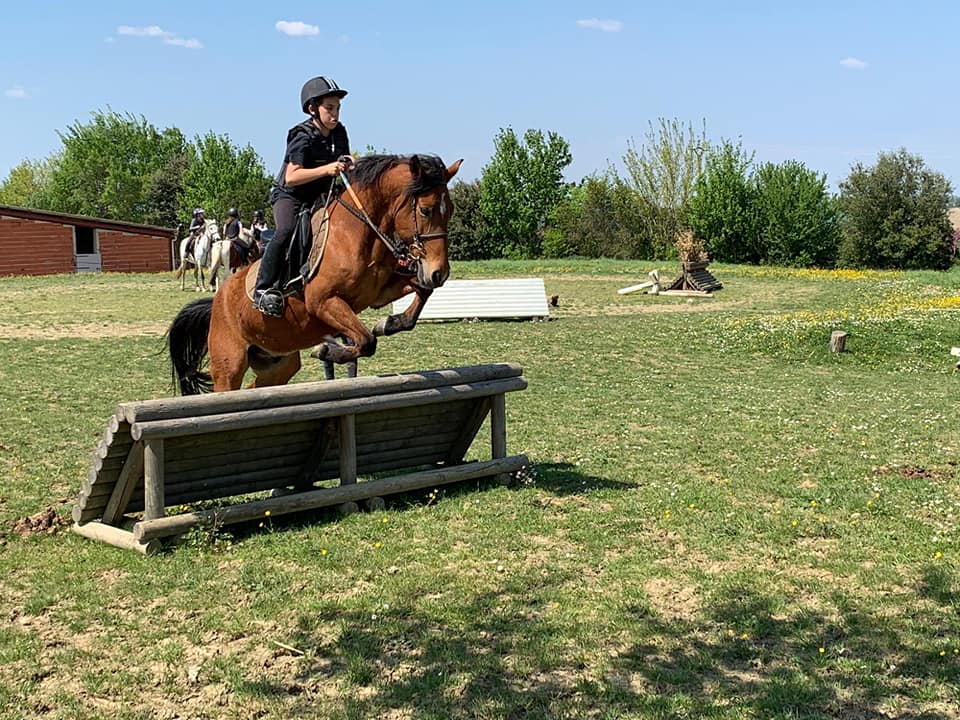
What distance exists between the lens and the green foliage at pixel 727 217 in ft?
214

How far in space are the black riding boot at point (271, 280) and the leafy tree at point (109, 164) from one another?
9887 centimetres

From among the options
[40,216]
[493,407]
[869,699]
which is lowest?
[869,699]

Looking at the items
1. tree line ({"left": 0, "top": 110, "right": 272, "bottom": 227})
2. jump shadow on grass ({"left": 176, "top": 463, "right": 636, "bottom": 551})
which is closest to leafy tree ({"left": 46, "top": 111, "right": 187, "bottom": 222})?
tree line ({"left": 0, "top": 110, "right": 272, "bottom": 227})

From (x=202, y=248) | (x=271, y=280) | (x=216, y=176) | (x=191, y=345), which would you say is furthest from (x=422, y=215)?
(x=216, y=176)

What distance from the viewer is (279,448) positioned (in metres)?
7.36

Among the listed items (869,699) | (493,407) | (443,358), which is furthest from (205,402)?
(443,358)

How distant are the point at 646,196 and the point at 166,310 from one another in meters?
53.1

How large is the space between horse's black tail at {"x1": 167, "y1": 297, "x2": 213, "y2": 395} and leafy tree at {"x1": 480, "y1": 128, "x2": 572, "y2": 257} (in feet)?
212

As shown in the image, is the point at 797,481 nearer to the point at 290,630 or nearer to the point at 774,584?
the point at 774,584

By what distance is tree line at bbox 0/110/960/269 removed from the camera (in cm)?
6119

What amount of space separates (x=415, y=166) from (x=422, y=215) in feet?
1.12

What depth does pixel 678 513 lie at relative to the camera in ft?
24.4

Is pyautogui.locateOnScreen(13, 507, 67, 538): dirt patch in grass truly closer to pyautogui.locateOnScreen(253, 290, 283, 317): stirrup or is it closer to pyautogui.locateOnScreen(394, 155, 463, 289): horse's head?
pyautogui.locateOnScreen(253, 290, 283, 317): stirrup

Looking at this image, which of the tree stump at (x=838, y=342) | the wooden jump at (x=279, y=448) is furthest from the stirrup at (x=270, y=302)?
the tree stump at (x=838, y=342)
